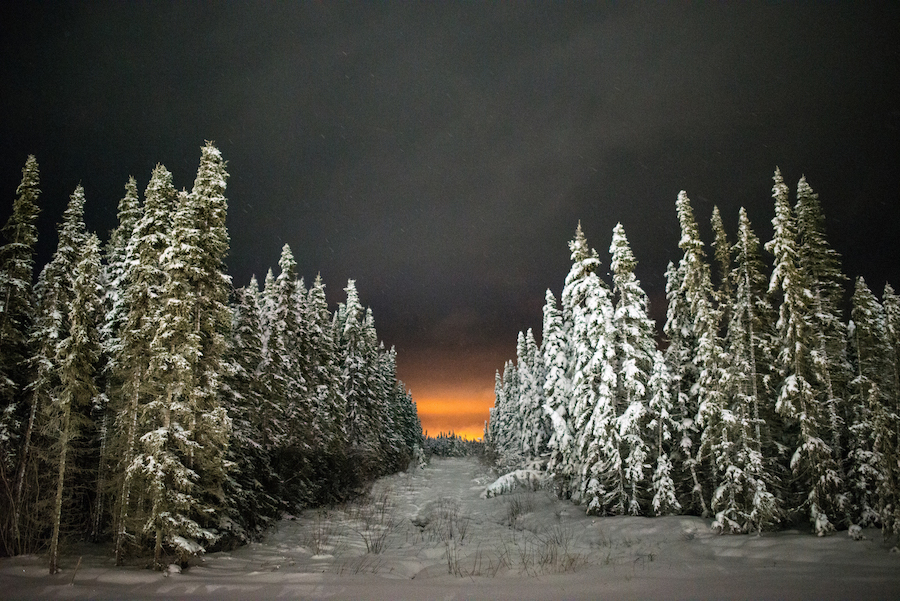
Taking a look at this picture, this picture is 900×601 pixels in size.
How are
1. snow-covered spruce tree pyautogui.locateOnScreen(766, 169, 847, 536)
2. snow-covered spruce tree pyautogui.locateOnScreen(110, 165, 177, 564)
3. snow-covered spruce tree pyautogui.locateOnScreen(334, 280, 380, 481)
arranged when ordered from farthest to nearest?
snow-covered spruce tree pyautogui.locateOnScreen(334, 280, 380, 481)
snow-covered spruce tree pyautogui.locateOnScreen(766, 169, 847, 536)
snow-covered spruce tree pyautogui.locateOnScreen(110, 165, 177, 564)

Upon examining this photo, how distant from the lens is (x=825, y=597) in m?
10.2

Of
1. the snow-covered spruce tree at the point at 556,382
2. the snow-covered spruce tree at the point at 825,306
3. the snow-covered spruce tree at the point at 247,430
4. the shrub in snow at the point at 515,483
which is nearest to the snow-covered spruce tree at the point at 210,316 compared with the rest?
the snow-covered spruce tree at the point at 247,430

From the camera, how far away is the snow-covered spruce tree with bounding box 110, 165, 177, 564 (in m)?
16.2

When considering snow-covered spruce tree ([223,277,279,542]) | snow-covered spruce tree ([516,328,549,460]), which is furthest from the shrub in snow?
snow-covered spruce tree ([223,277,279,542])

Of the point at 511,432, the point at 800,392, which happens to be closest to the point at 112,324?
the point at 800,392

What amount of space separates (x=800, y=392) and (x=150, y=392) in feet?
85.1

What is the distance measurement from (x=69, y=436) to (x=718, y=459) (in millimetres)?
25254

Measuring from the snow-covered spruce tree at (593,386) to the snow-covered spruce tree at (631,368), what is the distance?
0.57m

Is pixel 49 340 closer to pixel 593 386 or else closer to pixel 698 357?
pixel 593 386

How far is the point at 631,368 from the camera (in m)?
26.7

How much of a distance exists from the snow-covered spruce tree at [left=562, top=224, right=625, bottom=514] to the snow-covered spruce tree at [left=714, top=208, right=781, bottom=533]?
5.63 m

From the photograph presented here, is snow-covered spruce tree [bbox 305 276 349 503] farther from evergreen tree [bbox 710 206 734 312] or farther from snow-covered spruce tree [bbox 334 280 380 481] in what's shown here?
evergreen tree [bbox 710 206 734 312]

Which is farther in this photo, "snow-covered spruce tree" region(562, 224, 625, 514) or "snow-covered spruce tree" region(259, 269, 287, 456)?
"snow-covered spruce tree" region(259, 269, 287, 456)

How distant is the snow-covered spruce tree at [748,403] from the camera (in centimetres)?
2106
